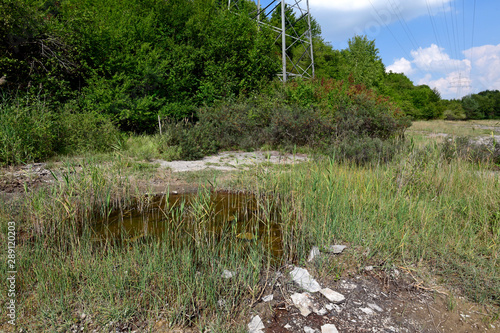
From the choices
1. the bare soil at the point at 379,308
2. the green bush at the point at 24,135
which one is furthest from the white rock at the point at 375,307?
the green bush at the point at 24,135

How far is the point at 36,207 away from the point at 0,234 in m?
0.45

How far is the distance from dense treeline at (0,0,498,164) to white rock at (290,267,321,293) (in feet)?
21.2

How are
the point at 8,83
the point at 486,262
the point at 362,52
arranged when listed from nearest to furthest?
1. the point at 486,262
2. the point at 8,83
3. the point at 362,52

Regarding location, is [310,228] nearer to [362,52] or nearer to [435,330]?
[435,330]

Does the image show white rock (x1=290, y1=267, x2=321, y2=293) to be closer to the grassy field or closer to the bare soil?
the bare soil

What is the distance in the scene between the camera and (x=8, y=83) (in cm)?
906

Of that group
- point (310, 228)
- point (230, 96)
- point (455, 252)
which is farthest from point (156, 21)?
point (455, 252)

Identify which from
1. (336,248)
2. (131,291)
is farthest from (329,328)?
(131,291)

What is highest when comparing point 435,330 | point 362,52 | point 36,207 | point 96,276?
point 362,52

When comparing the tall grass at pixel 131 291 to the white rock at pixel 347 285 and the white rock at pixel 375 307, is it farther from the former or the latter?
the white rock at pixel 375 307

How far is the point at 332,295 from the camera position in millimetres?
2604

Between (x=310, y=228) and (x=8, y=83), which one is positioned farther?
(x=8, y=83)

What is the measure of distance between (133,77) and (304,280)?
35.3 feet

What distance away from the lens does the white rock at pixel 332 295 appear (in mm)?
2551
